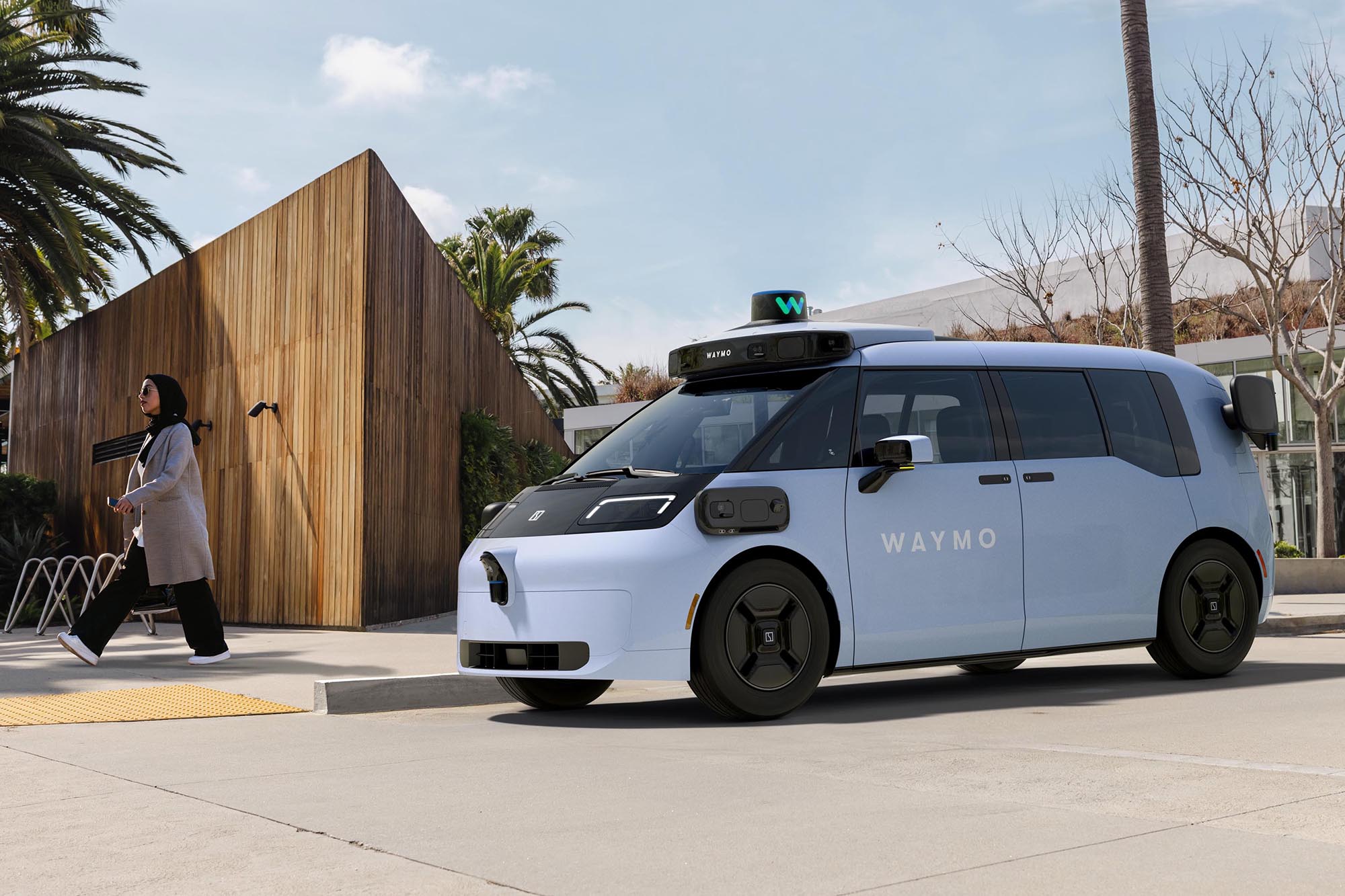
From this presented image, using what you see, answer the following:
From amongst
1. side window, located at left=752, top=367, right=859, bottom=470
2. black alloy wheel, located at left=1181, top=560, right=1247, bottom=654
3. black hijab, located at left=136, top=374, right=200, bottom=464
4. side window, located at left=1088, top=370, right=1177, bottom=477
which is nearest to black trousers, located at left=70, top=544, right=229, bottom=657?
black hijab, located at left=136, top=374, right=200, bottom=464

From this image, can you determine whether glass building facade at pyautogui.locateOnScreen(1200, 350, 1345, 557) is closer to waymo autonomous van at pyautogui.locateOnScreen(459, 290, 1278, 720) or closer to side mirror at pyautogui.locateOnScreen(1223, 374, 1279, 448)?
side mirror at pyautogui.locateOnScreen(1223, 374, 1279, 448)

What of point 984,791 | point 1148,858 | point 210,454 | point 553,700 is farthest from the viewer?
point 210,454

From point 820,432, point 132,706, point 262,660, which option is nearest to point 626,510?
point 820,432

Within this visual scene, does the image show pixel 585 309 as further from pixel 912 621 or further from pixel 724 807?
pixel 724 807

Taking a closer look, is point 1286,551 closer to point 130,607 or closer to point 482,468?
point 482,468

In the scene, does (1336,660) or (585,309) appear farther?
(585,309)

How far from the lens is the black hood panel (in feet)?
20.8

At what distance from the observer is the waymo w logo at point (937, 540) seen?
22.3ft

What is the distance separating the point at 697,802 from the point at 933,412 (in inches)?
137

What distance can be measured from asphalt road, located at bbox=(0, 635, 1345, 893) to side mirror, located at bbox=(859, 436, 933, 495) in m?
1.19

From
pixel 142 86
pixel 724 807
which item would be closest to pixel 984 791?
pixel 724 807

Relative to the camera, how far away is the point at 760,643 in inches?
251

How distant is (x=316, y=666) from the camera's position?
9.30 metres

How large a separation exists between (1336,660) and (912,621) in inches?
176
